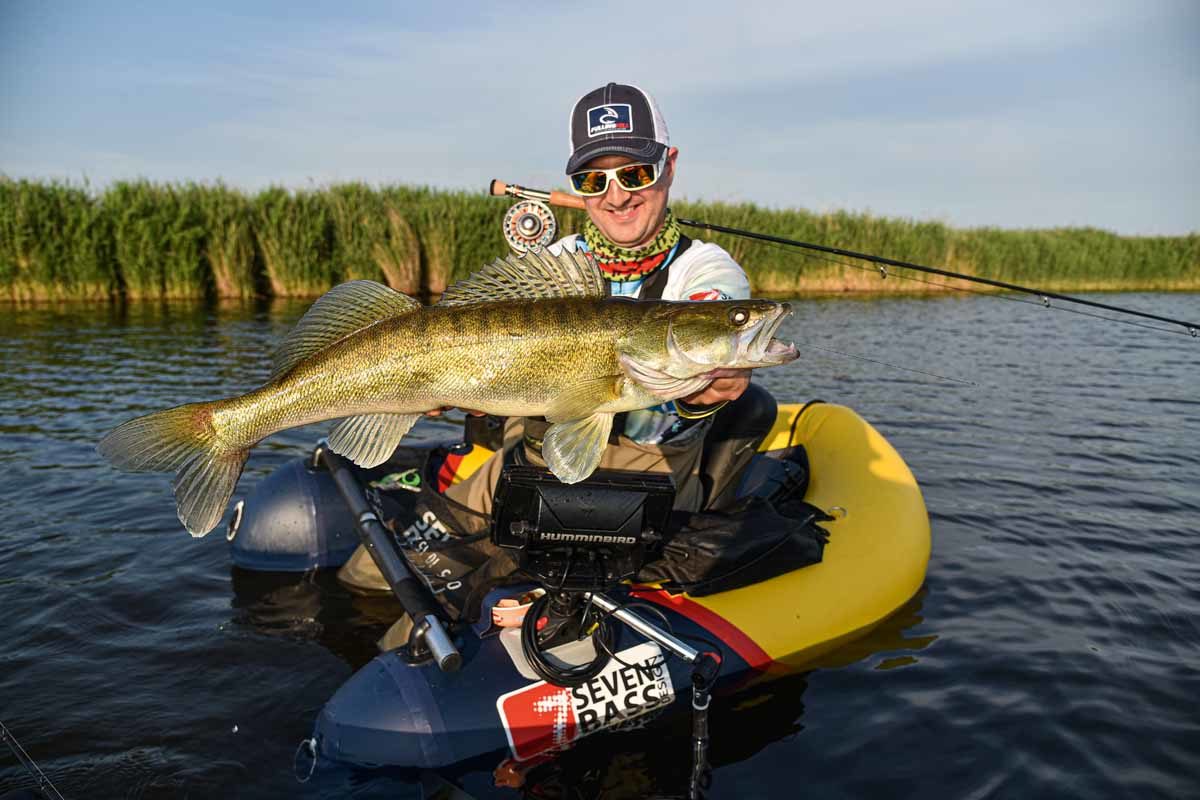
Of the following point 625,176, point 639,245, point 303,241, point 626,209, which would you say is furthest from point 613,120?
point 303,241

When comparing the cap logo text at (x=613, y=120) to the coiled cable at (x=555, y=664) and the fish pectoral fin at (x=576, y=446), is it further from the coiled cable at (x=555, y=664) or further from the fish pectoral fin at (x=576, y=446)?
the coiled cable at (x=555, y=664)

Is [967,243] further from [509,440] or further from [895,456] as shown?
[509,440]

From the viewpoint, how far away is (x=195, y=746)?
3.50m

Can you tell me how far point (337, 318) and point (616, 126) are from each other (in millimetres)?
1606

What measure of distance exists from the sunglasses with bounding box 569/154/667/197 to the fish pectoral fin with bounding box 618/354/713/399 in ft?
3.96

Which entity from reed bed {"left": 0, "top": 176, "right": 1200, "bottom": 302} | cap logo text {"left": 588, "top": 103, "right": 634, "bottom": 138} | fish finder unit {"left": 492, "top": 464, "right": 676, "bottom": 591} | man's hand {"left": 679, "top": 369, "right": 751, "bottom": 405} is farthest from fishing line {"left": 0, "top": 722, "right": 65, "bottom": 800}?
reed bed {"left": 0, "top": 176, "right": 1200, "bottom": 302}

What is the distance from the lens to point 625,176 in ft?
12.3

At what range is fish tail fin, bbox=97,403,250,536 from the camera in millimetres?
2918

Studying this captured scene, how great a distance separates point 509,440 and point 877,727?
2.33 meters

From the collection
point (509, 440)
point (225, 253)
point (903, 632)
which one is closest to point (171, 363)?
point (225, 253)

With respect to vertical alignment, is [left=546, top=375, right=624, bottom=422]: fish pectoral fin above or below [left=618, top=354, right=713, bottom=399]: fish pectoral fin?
below

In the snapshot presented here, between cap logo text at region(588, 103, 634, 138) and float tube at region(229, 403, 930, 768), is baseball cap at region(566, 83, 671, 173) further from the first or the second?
float tube at region(229, 403, 930, 768)

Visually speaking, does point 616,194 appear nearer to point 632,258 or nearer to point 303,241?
point 632,258

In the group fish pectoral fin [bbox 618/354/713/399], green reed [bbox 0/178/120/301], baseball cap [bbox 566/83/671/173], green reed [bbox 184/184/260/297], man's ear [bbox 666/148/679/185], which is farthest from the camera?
green reed [bbox 184/184/260/297]
